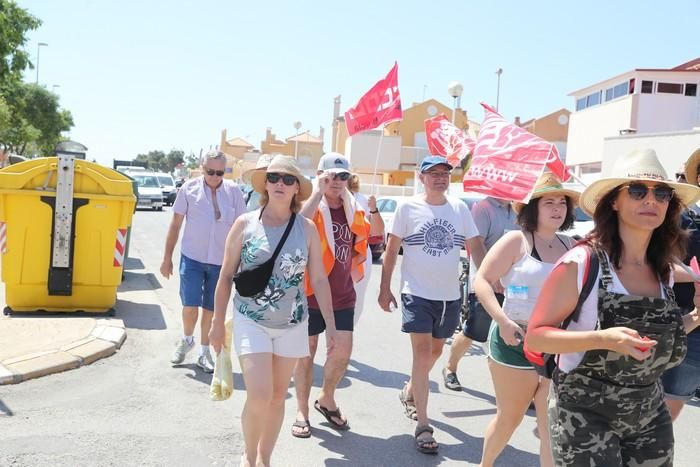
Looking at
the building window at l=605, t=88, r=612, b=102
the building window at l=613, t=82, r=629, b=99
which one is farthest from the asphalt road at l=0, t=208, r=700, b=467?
the building window at l=605, t=88, r=612, b=102

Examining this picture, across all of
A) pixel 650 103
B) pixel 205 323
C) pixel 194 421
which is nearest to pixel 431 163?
pixel 194 421

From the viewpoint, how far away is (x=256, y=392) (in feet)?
12.6

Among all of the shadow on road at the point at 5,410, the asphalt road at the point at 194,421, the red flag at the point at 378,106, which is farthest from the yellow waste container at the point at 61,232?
the shadow on road at the point at 5,410

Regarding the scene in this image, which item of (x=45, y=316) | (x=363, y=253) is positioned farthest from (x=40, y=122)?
(x=363, y=253)

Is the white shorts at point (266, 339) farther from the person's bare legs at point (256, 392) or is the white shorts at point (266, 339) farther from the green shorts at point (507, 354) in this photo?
the green shorts at point (507, 354)

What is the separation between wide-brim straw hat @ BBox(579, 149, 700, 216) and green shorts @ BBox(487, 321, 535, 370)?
1.11 m

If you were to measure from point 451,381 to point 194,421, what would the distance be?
2.34m

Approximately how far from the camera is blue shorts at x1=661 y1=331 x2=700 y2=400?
13.1 feet

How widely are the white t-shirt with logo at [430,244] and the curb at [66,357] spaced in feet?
9.61

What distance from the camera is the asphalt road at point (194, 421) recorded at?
437cm

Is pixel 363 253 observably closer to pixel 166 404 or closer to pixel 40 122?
pixel 166 404

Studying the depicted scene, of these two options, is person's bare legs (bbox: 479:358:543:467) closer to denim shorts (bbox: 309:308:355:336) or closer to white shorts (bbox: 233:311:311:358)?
white shorts (bbox: 233:311:311:358)

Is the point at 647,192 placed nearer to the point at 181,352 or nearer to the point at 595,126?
the point at 181,352

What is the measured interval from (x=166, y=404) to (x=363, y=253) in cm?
185
